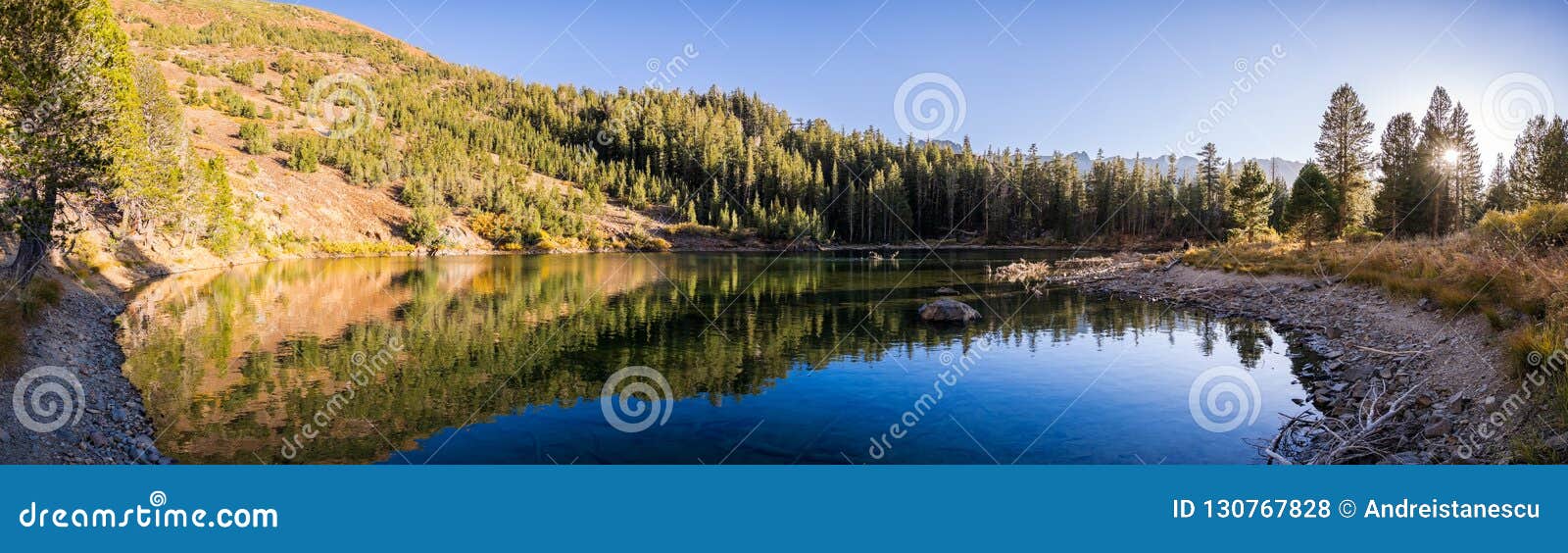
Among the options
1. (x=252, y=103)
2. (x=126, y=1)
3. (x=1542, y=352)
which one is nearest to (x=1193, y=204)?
(x=1542, y=352)

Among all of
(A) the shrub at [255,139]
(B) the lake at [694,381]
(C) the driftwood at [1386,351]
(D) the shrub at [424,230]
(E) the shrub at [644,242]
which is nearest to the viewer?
(B) the lake at [694,381]

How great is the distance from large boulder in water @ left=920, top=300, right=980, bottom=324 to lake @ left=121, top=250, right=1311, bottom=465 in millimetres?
668

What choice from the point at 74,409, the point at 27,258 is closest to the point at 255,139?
the point at 27,258

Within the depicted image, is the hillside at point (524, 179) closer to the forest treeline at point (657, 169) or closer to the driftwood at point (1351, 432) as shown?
the forest treeline at point (657, 169)

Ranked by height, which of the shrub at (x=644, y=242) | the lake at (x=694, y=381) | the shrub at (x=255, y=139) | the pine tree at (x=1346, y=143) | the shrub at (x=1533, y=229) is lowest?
the lake at (x=694, y=381)

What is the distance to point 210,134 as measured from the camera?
8988 cm

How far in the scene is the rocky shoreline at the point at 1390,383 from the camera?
1023 cm

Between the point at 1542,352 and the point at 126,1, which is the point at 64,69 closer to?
the point at 1542,352

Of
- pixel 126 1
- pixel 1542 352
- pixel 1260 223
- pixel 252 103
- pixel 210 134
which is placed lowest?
pixel 1542 352

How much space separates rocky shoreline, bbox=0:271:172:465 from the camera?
9469mm

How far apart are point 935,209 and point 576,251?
6985 centimetres

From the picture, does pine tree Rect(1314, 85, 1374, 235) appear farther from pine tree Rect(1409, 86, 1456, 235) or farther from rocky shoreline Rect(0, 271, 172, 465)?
rocky shoreline Rect(0, 271, 172, 465)

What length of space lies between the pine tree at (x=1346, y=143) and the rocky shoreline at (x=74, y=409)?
61.5 metres

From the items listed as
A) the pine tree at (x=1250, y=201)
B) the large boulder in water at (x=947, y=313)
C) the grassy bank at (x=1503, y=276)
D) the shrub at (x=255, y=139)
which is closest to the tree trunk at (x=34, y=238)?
the large boulder in water at (x=947, y=313)
